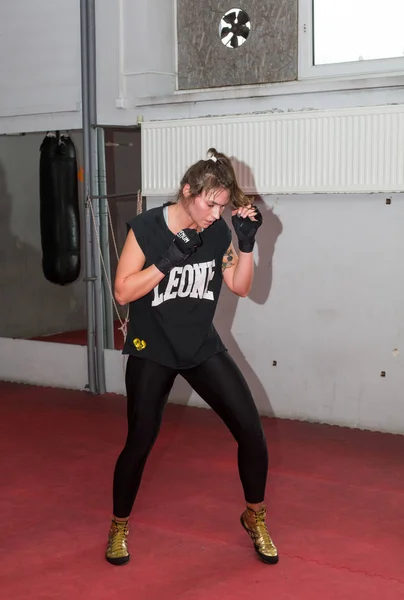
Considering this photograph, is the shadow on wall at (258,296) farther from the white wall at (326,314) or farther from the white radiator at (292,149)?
the white radiator at (292,149)

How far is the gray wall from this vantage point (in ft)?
16.6

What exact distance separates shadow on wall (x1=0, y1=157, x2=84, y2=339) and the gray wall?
168cm

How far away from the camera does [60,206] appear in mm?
5809

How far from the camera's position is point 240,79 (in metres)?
5.25

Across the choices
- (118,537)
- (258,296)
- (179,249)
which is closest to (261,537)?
(118,537)

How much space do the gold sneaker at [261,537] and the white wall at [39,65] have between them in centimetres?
335

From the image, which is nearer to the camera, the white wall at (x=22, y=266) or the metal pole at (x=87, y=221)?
the metal pole at (x=87, y=221)

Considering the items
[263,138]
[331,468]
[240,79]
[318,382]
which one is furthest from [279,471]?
[240,79]

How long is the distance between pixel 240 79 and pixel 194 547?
304 centimetres

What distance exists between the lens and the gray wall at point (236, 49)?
16.6ft

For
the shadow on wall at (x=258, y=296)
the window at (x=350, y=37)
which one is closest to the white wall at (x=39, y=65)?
the shadow on wall at (x=258, y=296)

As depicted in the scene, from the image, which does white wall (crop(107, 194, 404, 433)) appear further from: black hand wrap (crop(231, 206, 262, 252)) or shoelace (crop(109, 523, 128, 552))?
shoelace (crop(109, 523, 128, 552))

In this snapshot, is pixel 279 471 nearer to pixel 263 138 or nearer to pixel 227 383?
pixel 227 383

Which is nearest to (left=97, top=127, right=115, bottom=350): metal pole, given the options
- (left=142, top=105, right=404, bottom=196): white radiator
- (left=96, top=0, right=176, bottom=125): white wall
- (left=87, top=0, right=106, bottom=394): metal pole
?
(left=87, top=0, right=106, bottom=394): metal pole
